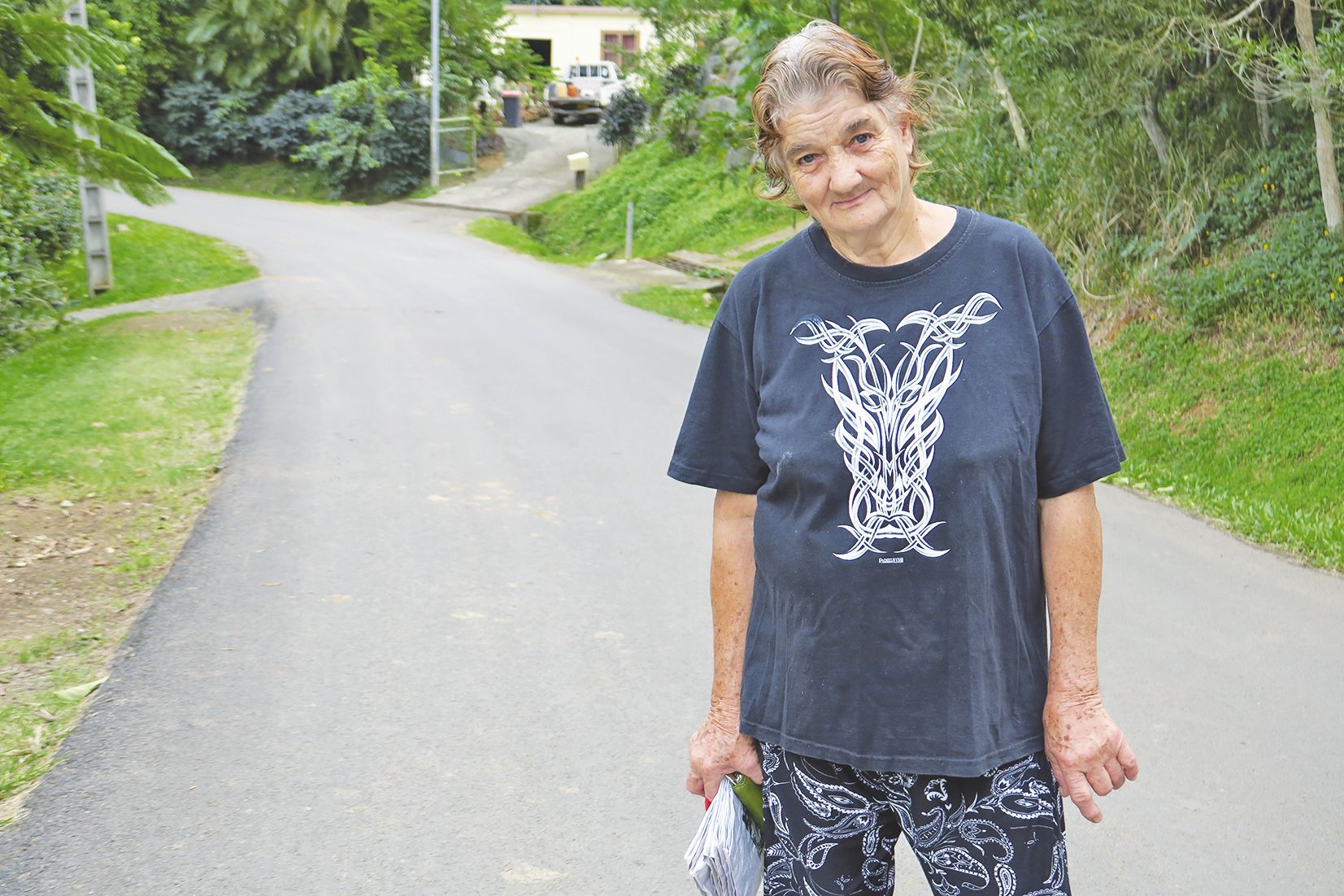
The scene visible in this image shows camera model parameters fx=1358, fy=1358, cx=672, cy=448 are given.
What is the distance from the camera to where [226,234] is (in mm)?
23641

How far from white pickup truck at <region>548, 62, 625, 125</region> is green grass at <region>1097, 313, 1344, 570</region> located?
112 feet

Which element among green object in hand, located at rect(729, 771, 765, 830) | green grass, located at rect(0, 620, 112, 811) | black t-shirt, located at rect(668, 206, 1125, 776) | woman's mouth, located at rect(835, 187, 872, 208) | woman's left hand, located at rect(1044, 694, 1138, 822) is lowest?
green grass, located at rect(0, 620, 112, 811)

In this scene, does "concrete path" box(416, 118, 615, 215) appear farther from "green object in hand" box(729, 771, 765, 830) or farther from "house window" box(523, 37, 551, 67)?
"green object in hand" box(729, 771, 765, 830)

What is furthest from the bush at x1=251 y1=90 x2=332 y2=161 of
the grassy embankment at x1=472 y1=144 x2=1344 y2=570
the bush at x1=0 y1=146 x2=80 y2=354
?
the grassy embankment at x1=472 y1=144 x2=1344 y2=570

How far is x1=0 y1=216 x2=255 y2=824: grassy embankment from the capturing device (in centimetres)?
525

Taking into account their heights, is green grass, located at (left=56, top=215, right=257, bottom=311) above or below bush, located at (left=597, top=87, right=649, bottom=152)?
below

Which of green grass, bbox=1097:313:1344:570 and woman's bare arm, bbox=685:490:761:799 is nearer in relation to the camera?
woman's bare arm, bbox=685:490:761:799

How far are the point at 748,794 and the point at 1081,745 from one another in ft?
2.00

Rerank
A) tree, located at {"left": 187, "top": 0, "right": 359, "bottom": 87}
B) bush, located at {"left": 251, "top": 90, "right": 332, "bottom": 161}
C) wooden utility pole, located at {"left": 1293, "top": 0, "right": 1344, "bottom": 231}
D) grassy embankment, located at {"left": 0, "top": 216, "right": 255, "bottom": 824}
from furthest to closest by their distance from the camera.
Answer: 1. tree, located at {"left": 187, "top": 0, "right": 359, "bottom": 87}
2. bush, located at {"left": 251, "top": 90, "right": 332, "bottom": 161}
3. wooden utility pole, located at {"left": 1293, "top": 0, "right": 1344, "bottom": 231}
4. grassy embankment, located at {"left": 0, "top": 216, "right": 255, "bottom": 824}

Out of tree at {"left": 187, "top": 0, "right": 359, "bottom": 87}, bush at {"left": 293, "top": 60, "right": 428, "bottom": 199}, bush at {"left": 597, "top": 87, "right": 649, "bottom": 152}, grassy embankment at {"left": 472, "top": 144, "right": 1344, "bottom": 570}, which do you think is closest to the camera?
grassy embankment at {"left": 472, "top": 144, "right": 1344, "bottom": 570}

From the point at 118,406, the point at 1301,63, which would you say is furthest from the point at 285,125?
the point at 1301,63

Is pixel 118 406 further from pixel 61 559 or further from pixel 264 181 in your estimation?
pixel 264 181

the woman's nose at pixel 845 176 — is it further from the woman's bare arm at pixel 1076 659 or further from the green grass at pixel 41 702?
the green grass at pixel 41 702

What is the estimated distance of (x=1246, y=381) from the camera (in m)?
9.36
